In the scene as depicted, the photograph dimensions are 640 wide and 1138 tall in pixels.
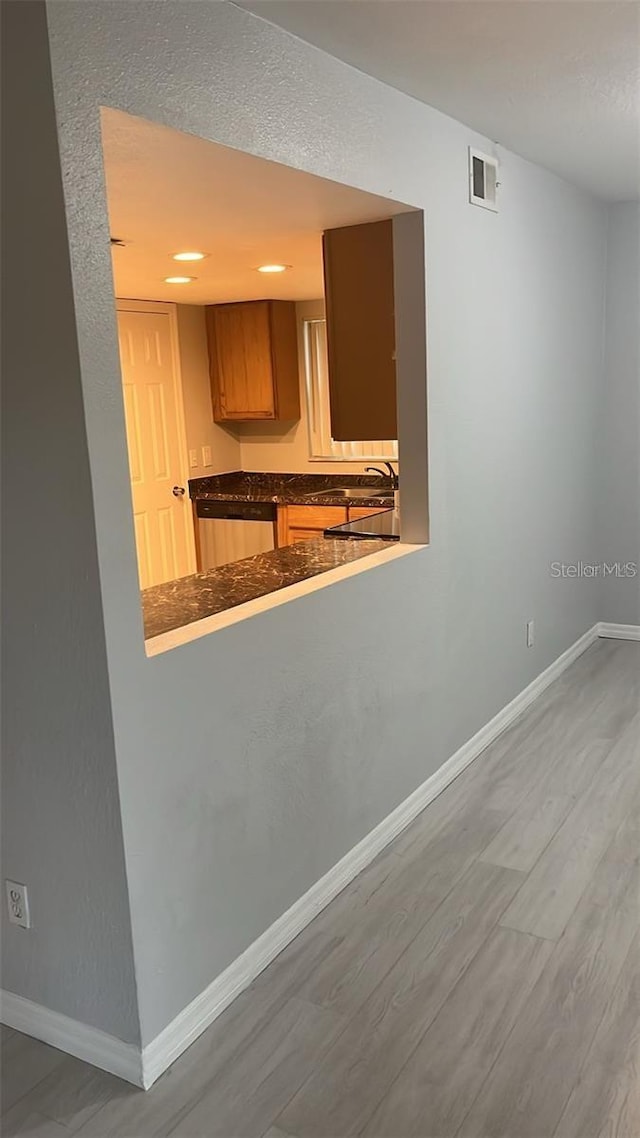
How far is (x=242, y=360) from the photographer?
574 cm

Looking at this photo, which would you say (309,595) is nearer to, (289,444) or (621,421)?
(621,421)

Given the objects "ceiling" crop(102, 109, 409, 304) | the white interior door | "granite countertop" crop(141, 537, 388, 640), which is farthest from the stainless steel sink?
"granite countertop" crop(141, 537, 388, 640)

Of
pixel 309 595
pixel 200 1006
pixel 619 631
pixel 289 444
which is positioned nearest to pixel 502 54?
pixel 309 595

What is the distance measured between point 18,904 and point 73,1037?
0.34m

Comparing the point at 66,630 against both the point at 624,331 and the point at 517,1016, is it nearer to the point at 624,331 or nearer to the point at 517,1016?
the point at 517,1016

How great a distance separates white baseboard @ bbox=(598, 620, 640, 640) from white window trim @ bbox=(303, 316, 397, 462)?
166cm

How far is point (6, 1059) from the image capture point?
2.09m

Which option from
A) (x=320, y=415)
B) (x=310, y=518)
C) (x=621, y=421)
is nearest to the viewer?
(x=621, y=421)

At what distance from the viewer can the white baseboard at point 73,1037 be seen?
2025mm

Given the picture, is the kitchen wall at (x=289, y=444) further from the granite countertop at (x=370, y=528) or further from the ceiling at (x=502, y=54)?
the ceiling at (x=502, y=54)

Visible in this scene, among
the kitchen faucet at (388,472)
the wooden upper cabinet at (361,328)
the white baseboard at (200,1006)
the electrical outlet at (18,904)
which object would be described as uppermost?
the wooden upper cabinet at (361,328)

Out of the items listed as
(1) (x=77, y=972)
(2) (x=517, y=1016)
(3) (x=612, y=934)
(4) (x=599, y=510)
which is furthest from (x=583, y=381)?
(1) (x=77, y=972)

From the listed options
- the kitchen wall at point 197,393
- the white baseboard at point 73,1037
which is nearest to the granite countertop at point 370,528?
the kitchen wall at point 197,393

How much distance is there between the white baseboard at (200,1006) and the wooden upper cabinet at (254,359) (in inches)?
129
